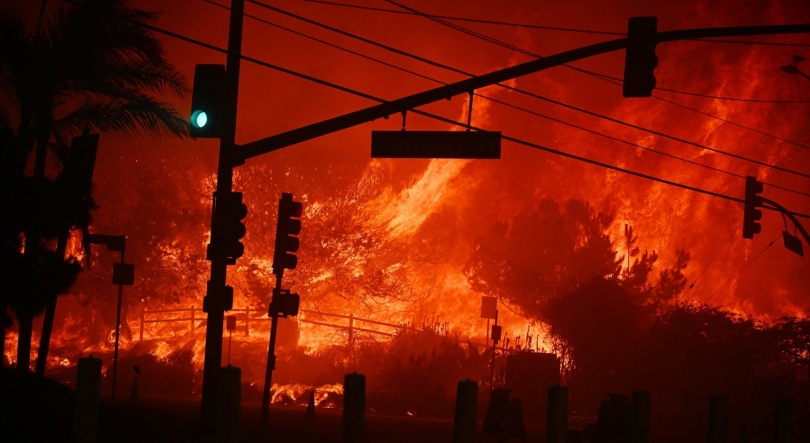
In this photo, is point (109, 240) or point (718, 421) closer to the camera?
point (718, 421)

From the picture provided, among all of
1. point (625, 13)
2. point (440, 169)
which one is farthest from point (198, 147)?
point (625, 13)

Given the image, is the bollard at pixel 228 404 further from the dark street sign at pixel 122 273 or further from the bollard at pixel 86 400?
the dark street sign at pixel 122 273

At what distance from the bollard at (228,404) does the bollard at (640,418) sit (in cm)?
469

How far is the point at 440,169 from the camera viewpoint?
52.0m

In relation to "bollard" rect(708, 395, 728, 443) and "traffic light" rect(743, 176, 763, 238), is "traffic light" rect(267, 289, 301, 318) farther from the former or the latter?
"traffic light" rect(743, 176, 763, 238)

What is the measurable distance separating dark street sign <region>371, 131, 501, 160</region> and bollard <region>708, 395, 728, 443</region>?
4.84 metres

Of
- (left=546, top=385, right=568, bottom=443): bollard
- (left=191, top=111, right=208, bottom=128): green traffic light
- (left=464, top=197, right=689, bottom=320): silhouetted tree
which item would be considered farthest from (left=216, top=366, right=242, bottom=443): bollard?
(left=464, top=197, right=689, bottom=320): silhouetted tree

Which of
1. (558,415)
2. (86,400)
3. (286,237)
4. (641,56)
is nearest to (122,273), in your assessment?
(286,237)

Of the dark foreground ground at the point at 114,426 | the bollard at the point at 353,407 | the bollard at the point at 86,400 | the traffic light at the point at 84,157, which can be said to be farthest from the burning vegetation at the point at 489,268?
the bollard at the point at 86,400

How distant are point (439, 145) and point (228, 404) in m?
6.47

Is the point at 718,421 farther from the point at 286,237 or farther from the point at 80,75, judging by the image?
the point at 80,75

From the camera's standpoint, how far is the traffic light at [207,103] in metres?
15.0

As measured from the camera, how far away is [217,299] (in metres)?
15.1

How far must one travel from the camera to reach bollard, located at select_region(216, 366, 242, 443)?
952 cm
